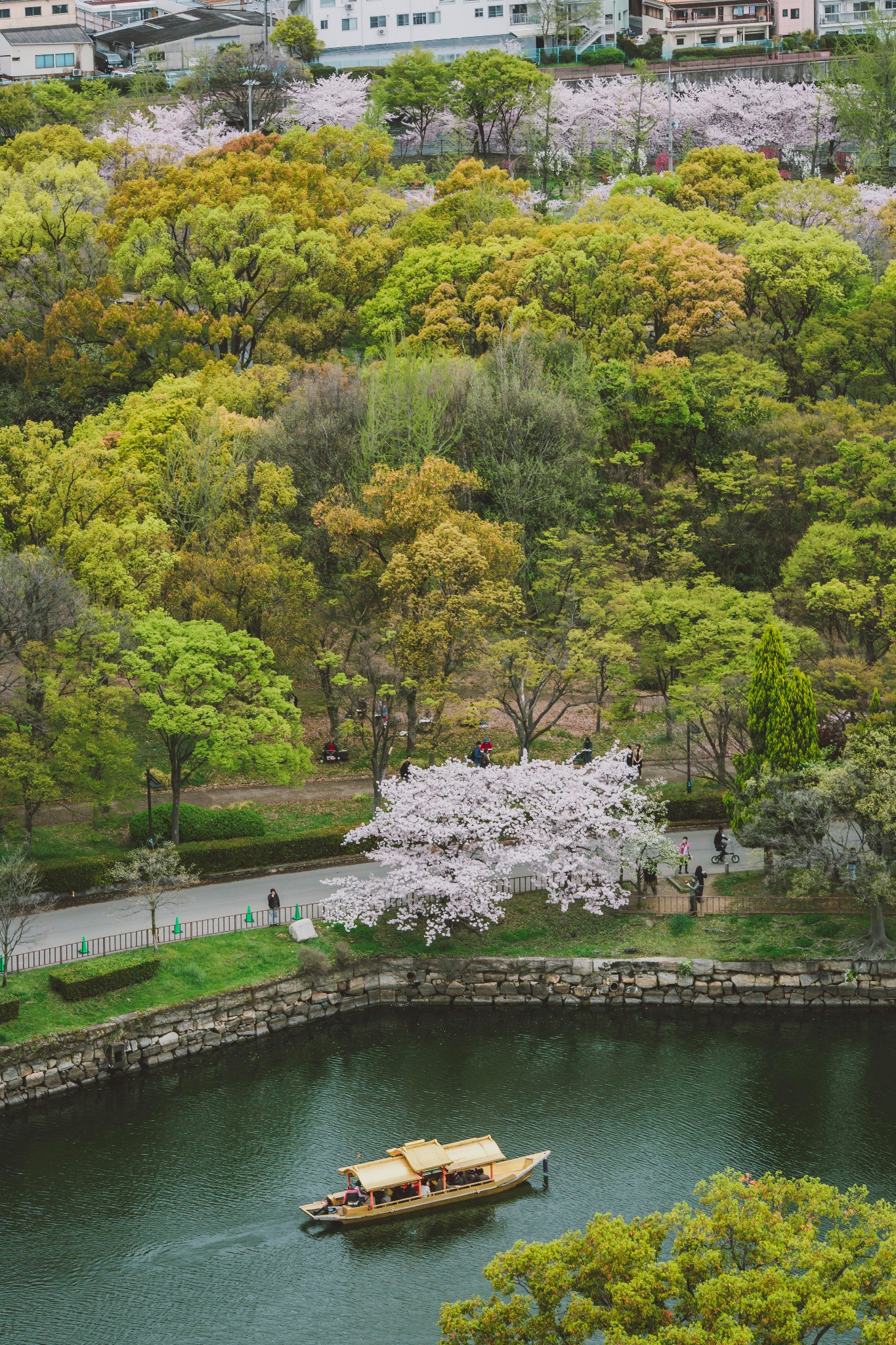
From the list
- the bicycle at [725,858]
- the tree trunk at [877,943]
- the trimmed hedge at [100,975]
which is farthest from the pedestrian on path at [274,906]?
the tree trunk at [877,943]

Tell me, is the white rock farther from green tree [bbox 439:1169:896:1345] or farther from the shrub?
green tree [bbox 439:1169:896:1345]

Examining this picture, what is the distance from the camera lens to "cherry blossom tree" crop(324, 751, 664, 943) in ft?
141

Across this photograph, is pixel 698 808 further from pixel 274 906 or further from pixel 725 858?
pixel 274 906

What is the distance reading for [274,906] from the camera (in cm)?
4331

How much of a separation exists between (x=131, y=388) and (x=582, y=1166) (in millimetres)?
43573

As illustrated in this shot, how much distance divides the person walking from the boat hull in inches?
526

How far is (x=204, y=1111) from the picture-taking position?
36.6 m

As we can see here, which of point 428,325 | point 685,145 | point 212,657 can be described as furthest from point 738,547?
point 685,145

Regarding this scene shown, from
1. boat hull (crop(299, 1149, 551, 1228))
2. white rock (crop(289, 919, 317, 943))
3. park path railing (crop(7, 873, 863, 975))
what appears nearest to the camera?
boat hull (crop(299, 1149, 551, 1228))

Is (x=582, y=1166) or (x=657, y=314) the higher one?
(x=657, y=314)

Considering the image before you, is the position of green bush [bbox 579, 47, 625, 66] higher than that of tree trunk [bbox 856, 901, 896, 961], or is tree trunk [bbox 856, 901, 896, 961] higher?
green bush [bbox 579, 47, 625, 66]

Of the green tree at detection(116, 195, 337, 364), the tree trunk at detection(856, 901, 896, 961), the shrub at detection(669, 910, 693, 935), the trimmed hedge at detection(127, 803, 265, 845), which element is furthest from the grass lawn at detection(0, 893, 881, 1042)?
the green tree at detection(116, 195, 337, 364)

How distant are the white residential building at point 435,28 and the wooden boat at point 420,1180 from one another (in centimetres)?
10043

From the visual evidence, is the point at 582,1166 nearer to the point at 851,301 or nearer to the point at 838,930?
the point at 838,930
